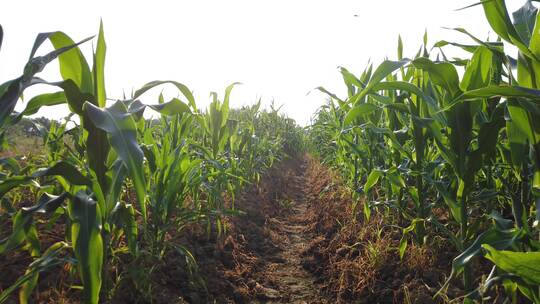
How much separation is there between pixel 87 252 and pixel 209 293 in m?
1.18

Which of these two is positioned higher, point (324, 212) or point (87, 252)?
point (87, 252)

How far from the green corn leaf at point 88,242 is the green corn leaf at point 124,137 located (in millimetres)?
157

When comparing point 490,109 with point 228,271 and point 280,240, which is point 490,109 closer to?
point 228,271

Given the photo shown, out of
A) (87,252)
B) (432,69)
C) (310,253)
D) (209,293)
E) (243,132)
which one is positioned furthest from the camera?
(243,132)

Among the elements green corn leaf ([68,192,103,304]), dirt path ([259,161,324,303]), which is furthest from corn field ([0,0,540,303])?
dirt path ([259,161,324,303])

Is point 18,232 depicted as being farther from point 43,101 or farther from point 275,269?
point 275,269

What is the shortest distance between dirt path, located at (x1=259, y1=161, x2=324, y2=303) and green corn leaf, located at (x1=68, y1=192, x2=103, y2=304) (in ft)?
4.22

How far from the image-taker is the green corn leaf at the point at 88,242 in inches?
40.9

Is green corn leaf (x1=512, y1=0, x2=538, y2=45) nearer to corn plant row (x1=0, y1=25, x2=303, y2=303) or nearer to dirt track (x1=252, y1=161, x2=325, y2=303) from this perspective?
corn plant row (x1=0, y1=25, x2=303, y2=303)

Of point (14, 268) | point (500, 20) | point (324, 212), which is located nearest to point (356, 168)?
point (324, 212)

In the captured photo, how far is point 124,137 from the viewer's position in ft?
3.30

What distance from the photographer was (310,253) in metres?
2.93

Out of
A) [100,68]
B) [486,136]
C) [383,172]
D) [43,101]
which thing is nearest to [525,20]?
[486,136]

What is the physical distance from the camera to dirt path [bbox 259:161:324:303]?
2221mm
